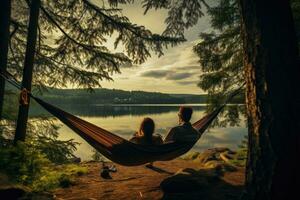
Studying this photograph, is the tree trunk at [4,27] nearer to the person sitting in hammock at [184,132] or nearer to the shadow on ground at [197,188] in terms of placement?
the person sitting in hammock at [184,132]

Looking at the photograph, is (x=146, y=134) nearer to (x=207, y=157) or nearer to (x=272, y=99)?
(x=272, y=99)

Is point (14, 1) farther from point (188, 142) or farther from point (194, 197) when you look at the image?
point (194, 197)

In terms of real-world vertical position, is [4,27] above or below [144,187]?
above

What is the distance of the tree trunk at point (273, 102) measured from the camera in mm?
3512

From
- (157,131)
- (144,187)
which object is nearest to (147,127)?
(144,187)

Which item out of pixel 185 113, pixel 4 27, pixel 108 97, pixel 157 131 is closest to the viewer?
pixel 185 113

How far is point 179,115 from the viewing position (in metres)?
6.29

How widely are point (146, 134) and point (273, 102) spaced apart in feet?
9.91

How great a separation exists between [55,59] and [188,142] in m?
4.69

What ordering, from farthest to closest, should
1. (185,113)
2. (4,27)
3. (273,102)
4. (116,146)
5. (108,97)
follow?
(108,97), (4,27), (185,113), (116,146), (273,102)

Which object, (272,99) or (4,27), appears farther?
(4,27)

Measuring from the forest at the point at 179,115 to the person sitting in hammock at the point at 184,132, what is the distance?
0.70 ft

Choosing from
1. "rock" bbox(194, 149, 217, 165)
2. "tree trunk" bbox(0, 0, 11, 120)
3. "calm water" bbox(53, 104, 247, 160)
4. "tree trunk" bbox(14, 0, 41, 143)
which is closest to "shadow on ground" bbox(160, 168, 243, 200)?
"rock" bbox(194, 149, 217, 165)

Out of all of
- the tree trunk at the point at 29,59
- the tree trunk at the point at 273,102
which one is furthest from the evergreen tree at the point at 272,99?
the tree trunk at the point at 29,59
